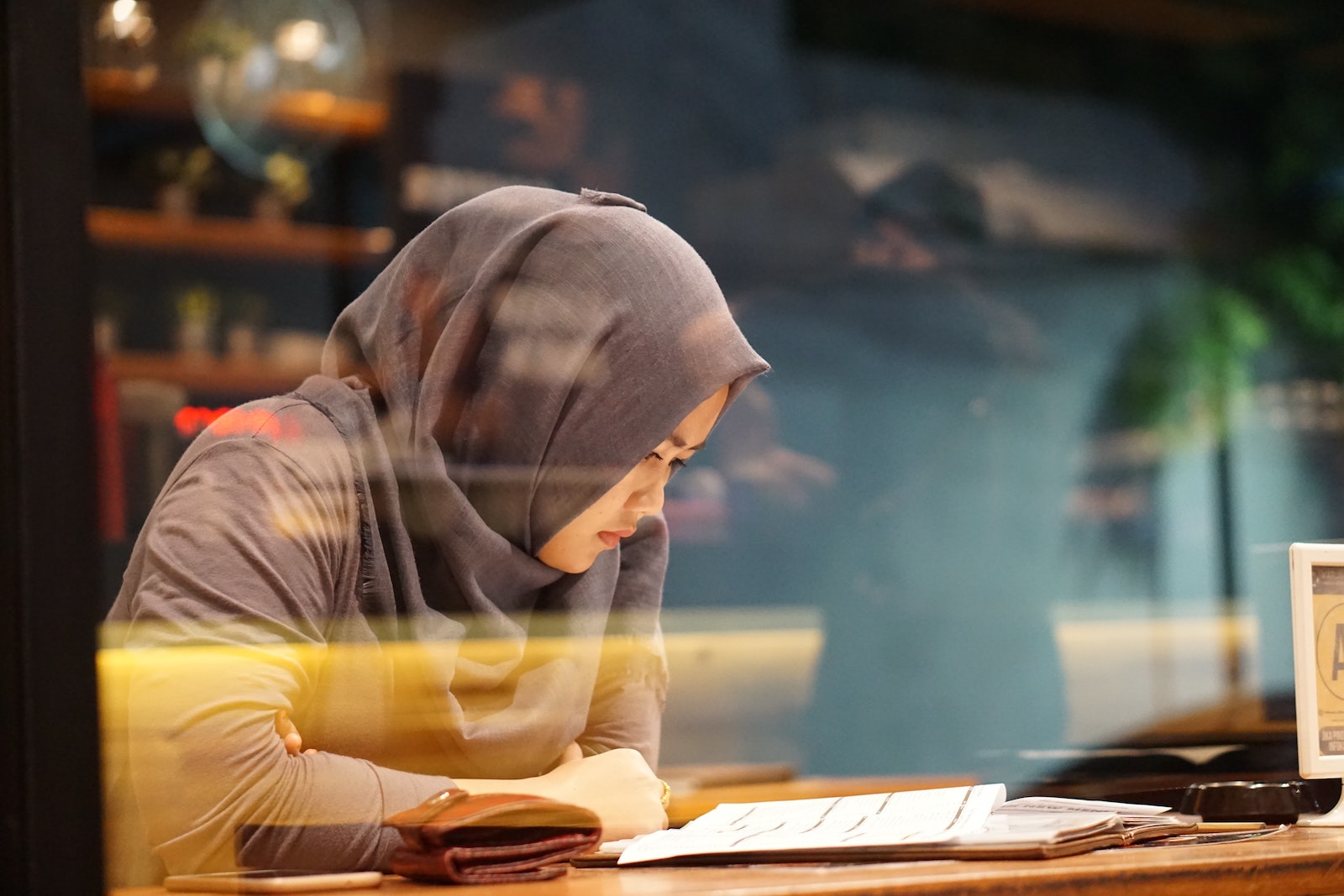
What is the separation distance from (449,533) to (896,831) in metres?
0.55

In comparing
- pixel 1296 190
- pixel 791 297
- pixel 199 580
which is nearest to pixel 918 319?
pixel 791 297

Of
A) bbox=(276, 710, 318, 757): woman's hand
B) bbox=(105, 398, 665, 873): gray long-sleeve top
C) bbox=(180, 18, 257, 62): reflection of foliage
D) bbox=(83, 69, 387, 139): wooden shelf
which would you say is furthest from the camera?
bbox=(83, 69, 387, 139): wooden shelf

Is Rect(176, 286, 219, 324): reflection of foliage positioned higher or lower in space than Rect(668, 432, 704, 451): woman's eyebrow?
higher

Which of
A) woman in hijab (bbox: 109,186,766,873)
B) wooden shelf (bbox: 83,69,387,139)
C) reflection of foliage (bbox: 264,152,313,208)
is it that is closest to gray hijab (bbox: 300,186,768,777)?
woman in hijab (bbox: 109,186,766,873)

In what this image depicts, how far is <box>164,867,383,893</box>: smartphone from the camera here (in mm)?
854

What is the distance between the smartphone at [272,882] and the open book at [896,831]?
15 centimetres

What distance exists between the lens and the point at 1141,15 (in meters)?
4.68

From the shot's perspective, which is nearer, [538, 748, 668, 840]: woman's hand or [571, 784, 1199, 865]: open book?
[571, 784, 1199, 865]: open book

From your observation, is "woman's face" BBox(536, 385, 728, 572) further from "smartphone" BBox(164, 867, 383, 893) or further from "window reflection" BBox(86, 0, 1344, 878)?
"window reflection" BBox(86, 0, 1344, 878)

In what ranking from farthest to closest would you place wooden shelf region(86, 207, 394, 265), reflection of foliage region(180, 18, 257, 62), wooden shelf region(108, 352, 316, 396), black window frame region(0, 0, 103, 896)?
wooden shelf region(86, 207, 394, 265), reflection of foliage region(180, 18, 257, 62), wooden shelf region(108, 352, 316, 396), black window frame region(0, 0, 103, 896)

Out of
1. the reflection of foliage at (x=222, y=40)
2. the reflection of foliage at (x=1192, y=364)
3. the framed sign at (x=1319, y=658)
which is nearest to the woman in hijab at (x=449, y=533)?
the framed sign at (x=1319, y=658)

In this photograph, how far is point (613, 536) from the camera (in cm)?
141


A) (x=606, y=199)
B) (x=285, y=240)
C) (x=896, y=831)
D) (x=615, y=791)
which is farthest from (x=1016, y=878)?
(x=285, y=240)

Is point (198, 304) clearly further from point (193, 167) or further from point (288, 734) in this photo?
point (288, 734)
